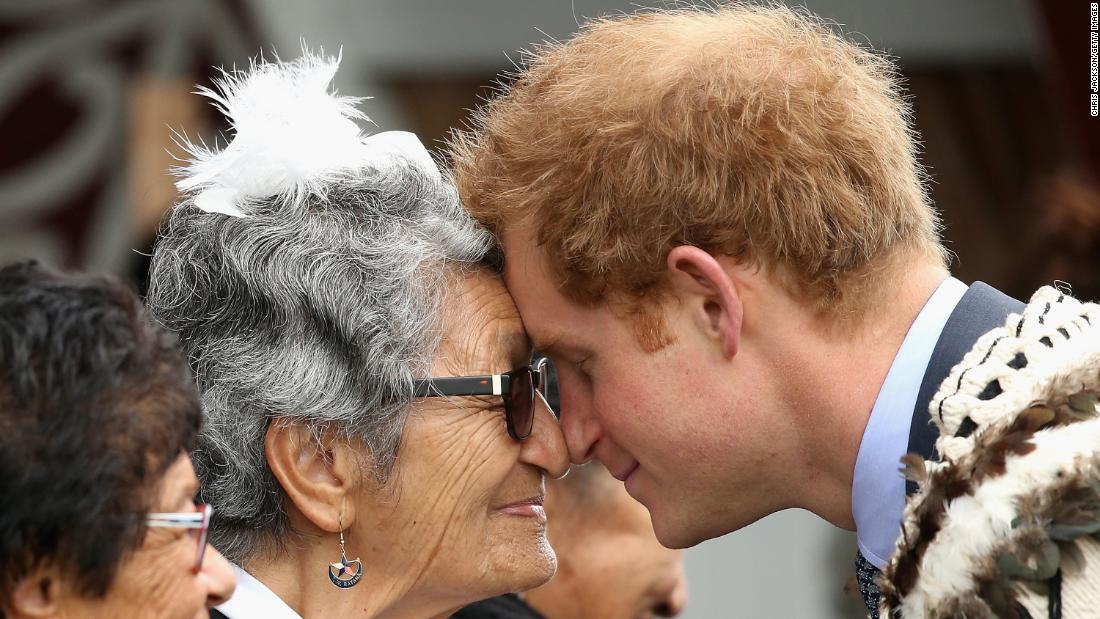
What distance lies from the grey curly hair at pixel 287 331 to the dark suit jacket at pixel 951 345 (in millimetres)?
987

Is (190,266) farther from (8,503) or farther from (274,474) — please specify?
(8,503)

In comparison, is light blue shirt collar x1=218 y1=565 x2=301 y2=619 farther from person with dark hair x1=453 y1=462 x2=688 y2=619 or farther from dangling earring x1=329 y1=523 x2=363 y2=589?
person with dark hair x1=453 y1=462 x2=688 y2=619

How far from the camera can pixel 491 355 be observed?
2.74 metres

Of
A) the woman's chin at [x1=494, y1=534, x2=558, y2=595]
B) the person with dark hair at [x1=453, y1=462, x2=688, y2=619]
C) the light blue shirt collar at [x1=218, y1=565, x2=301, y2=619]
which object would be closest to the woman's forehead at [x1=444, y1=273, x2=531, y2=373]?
the woman's chin at [x1=494, y1=534, x2=558, y2=595]

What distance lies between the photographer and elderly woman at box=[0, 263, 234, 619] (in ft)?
5.55

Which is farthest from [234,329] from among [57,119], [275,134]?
[57,119]

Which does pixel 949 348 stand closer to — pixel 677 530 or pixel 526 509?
pixel 677 530

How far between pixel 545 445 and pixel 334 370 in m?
0.52

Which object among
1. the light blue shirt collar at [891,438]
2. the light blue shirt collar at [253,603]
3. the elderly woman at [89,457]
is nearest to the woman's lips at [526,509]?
the light blue shirt collar at [253,603]

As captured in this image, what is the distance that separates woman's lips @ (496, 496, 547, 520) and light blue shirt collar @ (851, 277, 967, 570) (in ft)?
2.36

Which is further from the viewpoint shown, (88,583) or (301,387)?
(301,387)

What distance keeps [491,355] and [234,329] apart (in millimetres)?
535

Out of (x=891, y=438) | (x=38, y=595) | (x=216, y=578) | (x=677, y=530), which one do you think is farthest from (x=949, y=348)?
(x=38, y=595)

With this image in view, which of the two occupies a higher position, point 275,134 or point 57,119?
point 275,134
